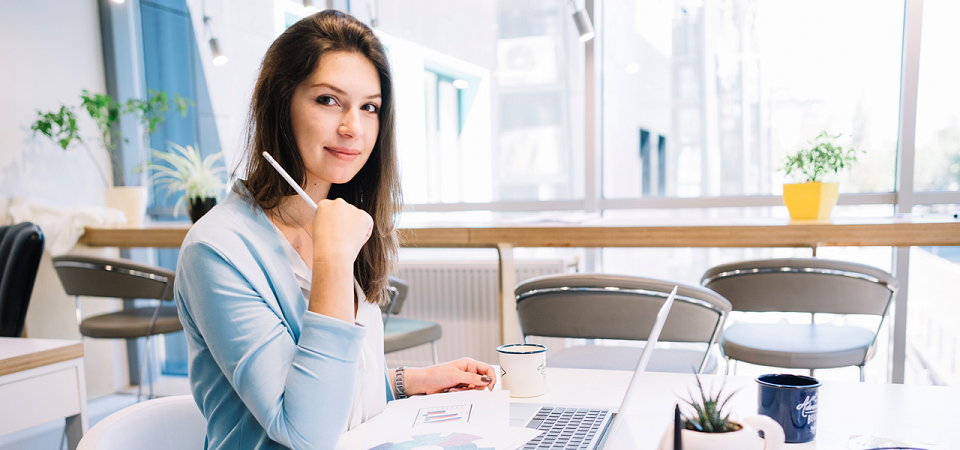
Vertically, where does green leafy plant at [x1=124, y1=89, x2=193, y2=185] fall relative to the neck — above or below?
above

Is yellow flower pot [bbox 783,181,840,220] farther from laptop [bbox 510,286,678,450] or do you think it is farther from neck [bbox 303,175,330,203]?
neck [bbox 303,175,330,203]

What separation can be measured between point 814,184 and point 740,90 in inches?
38.5

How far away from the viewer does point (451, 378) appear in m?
1.06

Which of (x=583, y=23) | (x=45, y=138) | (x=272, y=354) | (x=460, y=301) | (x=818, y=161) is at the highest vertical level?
(x=583, y=23)

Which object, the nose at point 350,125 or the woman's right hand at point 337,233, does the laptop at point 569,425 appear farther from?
the nose at point 350,125

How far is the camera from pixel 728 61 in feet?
10.5

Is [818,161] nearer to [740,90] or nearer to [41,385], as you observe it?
[740,90]

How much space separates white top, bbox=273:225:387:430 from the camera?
3.20 ft

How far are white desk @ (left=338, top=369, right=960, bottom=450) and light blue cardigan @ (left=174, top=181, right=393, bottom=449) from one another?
92mm

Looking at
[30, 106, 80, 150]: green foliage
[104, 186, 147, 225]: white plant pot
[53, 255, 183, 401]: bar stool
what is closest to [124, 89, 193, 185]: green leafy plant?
[104, 186, 147, 225]: white plant pot

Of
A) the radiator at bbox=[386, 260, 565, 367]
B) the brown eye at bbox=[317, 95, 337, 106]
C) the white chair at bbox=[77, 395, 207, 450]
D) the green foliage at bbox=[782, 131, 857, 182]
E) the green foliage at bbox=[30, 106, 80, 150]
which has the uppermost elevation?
the green foliage at bbox=[30, 106, 80, 150]

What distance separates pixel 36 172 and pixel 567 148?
289 cm

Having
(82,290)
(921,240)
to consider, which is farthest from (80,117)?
(921,240)

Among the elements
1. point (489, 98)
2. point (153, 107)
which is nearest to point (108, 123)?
point (153, 107)
